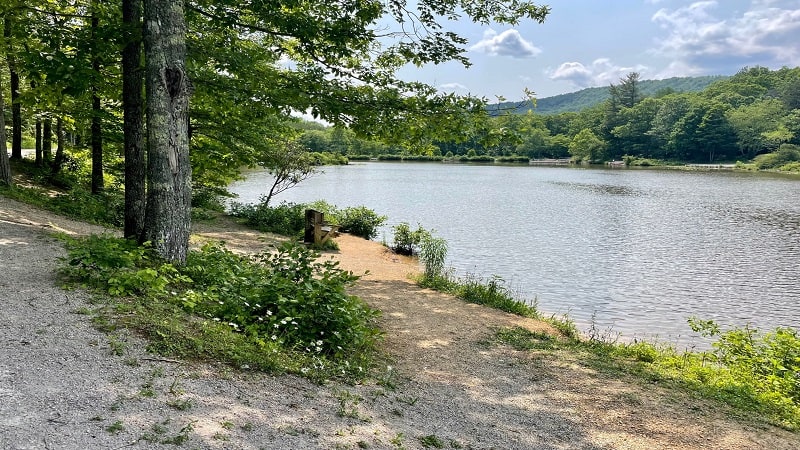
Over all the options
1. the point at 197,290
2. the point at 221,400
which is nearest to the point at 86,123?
the point at 197,290

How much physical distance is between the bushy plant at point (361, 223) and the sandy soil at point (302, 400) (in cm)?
1285

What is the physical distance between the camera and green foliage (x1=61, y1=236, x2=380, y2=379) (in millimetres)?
4918

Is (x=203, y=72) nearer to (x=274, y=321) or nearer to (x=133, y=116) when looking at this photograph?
(x=133, y=116)

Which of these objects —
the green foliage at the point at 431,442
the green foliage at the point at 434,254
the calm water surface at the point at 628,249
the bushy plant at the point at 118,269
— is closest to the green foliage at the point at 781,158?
the calm water surface at the point at 628,249

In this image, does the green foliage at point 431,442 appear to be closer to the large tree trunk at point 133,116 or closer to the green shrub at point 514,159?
the large tree trunk at point 133,116

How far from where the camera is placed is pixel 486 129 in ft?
31.8

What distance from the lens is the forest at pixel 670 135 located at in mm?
102125

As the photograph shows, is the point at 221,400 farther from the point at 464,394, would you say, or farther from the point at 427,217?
the point at 427,217

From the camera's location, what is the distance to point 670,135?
113438 mm

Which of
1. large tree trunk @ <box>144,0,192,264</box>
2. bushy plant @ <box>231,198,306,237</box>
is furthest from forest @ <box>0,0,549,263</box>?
bushy plant @ <box>231,198,306,237</box>

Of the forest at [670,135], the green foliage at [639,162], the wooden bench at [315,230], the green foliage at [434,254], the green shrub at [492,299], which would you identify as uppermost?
the forest at [670,135]

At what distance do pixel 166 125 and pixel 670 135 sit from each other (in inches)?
4865

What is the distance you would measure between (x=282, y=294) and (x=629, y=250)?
1746cm

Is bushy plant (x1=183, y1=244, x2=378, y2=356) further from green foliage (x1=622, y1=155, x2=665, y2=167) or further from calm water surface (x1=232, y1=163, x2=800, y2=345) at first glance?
green foliage (x1=622, y1=155, x2=665, y2=167)
